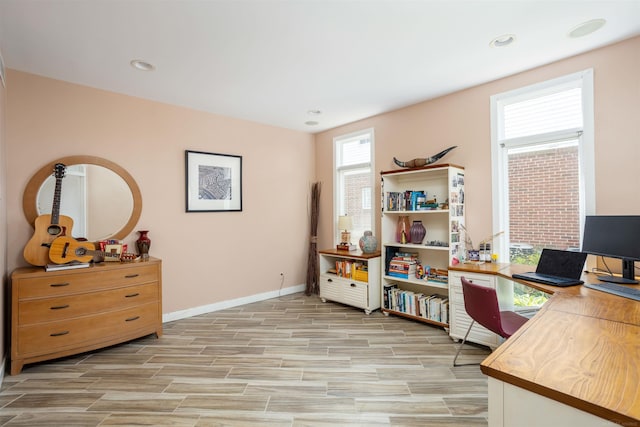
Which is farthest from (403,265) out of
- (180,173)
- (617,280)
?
(180,173)

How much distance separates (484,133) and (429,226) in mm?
1205

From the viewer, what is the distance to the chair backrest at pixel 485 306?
219 cm

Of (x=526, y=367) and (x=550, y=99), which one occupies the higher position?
(x=550, y=99)

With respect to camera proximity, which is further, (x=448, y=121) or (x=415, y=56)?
(x=448, y=121)

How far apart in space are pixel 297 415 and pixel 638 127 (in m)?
3.34

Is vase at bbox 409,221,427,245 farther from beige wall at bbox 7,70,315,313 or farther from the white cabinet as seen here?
beige wall at bbox 7,70,315,313

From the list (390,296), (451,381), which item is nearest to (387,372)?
(451,381)

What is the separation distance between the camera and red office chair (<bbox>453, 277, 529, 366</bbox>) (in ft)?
7.18

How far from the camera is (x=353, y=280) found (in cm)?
405

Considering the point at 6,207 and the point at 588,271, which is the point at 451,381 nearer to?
the point at 588,271

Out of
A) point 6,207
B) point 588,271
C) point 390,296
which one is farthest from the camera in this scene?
point 390,296

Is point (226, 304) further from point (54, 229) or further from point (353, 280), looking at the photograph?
point (54, 229)

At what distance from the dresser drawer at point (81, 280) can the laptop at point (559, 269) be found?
11.3 ft

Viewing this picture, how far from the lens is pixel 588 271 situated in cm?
254
